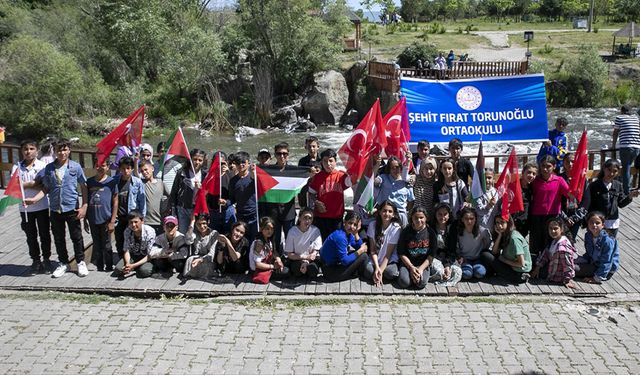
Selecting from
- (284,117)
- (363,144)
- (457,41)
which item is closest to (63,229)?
(363,144)

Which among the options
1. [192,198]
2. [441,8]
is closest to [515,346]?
[192,198]

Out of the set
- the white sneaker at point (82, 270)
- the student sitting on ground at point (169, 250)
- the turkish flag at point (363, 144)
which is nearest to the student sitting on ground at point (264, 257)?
the student sitting on ground at point (169, 250)

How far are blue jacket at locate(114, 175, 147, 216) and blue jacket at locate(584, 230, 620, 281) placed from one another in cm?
586

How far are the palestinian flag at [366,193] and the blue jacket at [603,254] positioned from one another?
2.82 metres

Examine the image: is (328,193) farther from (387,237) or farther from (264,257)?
(264,257)

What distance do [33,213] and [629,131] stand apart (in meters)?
10.2

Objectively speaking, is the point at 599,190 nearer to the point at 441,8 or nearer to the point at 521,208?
the point at 521,208

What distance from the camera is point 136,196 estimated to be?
8.07 meters

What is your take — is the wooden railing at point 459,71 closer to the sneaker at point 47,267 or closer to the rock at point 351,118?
the rock at point 351,118

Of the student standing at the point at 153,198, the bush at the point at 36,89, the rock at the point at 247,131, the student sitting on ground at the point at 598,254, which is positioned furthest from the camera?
the rock at the point at 247,131

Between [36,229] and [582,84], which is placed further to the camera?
[582,84]

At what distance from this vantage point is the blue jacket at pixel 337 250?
7.57 meters

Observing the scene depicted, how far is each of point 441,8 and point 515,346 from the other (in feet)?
205

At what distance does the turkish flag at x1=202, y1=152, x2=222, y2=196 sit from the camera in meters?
8.09
